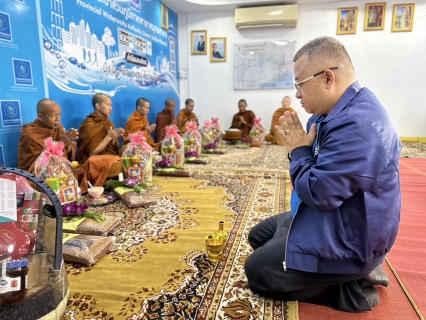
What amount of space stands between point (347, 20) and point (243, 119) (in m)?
3.39

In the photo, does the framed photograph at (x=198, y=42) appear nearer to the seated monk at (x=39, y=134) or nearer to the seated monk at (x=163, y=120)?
the seated monk at (x=163, y=120)

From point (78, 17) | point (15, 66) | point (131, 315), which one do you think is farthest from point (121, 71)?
point (131, 315)

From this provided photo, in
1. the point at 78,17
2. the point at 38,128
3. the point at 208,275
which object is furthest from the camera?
the point at 78,17

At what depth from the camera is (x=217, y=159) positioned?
511cm

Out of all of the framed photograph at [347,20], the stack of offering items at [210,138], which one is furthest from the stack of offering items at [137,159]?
the framed photograph at [347,20]

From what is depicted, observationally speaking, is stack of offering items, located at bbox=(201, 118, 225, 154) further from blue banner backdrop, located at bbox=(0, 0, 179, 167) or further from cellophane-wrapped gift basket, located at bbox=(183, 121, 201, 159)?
blue banner backdrop, located at bbox=(0, 0, 179, 167)

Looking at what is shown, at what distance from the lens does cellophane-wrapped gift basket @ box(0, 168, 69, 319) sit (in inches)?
47.7

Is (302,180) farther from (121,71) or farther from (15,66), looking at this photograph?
(121,71)

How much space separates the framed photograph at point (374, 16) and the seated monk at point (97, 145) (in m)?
6.40

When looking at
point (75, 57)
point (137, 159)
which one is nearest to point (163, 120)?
point (75, 57)

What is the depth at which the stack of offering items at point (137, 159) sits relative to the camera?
128 inches

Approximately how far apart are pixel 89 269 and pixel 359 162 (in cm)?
160

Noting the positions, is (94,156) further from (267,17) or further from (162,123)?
(267,17)

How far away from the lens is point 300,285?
1.38 m
